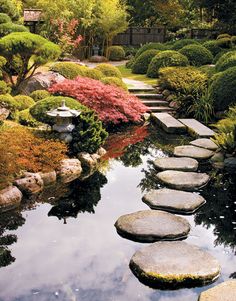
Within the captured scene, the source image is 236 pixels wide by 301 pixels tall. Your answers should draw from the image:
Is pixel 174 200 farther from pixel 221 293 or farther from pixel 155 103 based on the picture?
pixel 155 103

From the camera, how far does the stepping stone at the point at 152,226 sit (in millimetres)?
5883

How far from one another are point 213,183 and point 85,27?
18006 millimetres

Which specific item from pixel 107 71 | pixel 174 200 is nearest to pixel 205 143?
pixel 174 200

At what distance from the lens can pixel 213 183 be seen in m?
8.09

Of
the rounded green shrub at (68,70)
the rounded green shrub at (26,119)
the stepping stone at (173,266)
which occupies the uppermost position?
the rounded green shrub at (68,70)

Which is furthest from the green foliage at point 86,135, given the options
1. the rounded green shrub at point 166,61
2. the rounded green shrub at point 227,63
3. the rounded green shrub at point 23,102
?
the rounded green shrub at point 166,61

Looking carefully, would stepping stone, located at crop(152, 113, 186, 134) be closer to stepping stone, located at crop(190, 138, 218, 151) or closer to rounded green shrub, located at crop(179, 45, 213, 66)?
stepping stone, located at crop(190, 138, 218, 151)

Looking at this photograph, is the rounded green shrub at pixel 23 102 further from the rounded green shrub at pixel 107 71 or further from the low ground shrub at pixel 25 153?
the rounded green shrub at pixel 107 71

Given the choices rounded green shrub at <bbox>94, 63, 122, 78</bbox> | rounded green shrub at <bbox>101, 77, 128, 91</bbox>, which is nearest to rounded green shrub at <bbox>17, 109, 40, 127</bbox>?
rounded green shrub at <bbox>101, 77, 128, 91</bbox>

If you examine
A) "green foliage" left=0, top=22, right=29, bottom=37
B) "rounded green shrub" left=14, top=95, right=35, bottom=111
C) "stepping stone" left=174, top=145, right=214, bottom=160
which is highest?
"green foliage" left=0, top=22, right=29, bottom=37

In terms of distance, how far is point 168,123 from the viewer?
40.1ft

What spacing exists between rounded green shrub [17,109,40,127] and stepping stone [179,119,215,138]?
3.81 meters

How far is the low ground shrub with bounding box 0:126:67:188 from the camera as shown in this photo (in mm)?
7105

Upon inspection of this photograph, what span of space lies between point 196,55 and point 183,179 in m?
12.1
